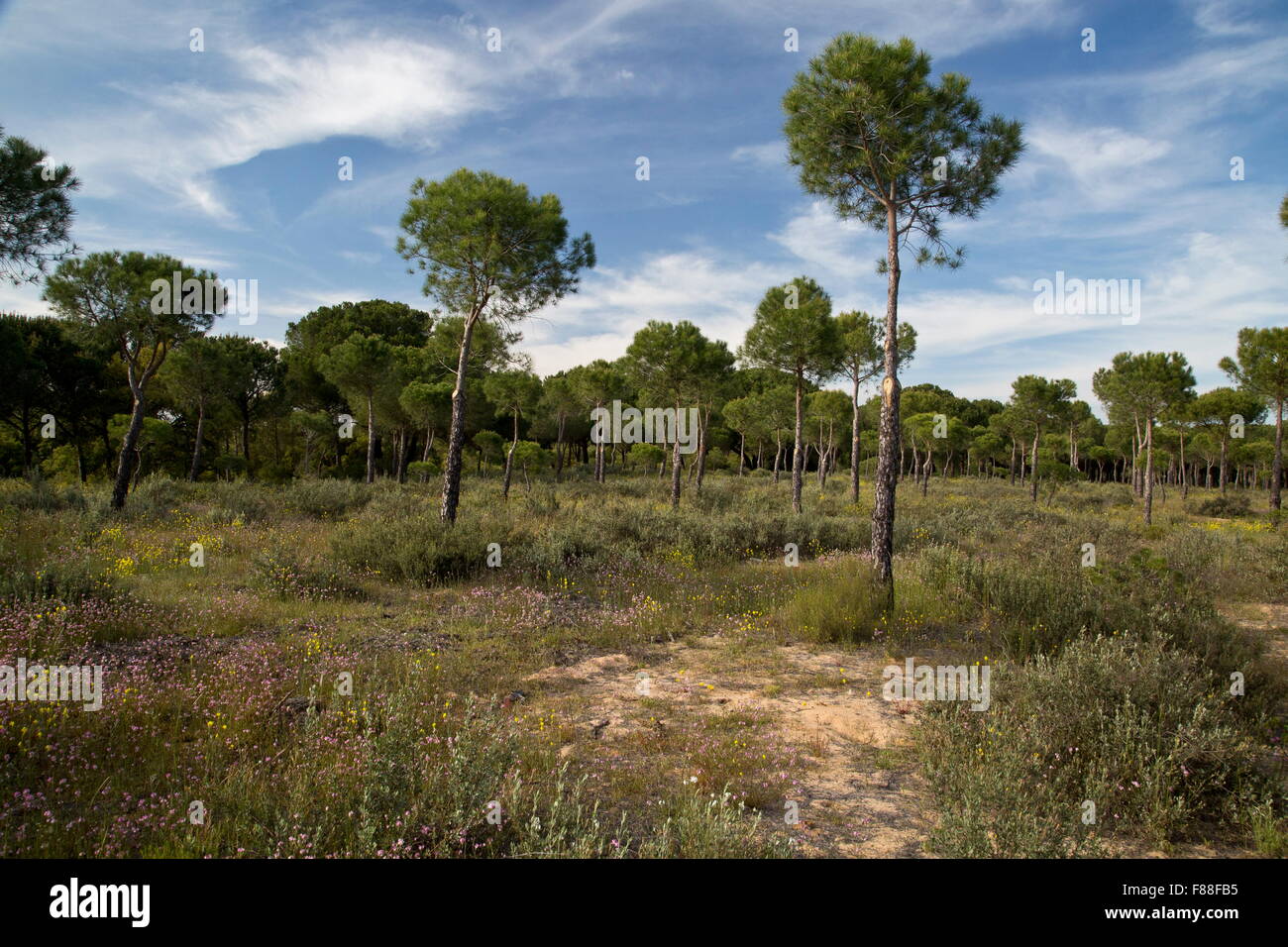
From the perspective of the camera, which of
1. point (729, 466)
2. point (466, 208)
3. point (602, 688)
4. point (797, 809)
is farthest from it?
point (729, 466)

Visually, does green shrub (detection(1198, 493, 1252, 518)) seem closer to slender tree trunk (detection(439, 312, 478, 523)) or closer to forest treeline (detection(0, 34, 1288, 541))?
forest treeline (detection(0, 34, 1288, 541))

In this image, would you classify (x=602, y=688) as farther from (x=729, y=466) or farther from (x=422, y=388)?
(x=729, y=466)

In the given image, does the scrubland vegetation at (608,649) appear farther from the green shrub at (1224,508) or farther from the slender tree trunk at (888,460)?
the green shrub at (1224,508)

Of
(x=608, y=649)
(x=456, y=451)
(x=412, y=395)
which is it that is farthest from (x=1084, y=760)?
(x=412, y=395)

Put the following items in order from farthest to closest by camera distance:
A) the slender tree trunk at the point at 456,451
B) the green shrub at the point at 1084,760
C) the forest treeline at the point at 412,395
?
the forest treeline at the point at 412,395 → the slender tree trunk at the point at 456,451 → the green shrub at the point at 1084,760

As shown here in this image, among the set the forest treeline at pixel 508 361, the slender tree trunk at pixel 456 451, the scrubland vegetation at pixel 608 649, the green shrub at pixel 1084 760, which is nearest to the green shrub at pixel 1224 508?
the forest treeline at pixel 508 361

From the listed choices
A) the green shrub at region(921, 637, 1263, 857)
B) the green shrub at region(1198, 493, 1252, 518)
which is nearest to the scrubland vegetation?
the green shrub at region(921, 637, 1263, 857)

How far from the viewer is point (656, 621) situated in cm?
848

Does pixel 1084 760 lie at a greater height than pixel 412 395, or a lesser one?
lesser

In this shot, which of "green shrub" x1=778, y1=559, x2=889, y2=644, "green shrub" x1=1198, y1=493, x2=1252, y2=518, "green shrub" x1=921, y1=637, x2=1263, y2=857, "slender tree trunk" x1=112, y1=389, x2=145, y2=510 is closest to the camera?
"green shrub" x1=921, y1=637, x2=1263, y2=857

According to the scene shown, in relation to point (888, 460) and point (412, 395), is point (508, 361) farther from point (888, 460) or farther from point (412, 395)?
point (888, 460)

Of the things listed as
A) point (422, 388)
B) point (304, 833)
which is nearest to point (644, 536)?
point (304, 833)

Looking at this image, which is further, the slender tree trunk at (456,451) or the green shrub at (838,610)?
the slender tree trunk at (456,451)
